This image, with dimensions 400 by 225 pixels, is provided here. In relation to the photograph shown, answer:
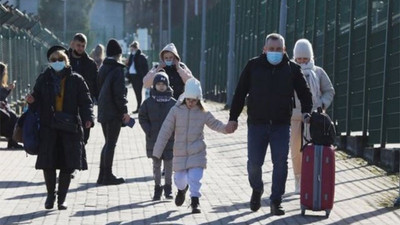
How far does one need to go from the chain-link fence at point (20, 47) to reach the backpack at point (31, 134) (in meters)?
11.8

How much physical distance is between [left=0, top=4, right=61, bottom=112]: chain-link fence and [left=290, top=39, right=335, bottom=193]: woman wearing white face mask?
11.2 m

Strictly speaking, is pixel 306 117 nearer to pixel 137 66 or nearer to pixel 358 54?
pixel 358 54

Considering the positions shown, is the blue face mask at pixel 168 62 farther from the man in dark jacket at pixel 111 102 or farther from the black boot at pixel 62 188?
the black boot at pixel 62 188

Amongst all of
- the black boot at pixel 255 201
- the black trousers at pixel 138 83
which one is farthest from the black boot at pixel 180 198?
the black trousers at pixel 138 83

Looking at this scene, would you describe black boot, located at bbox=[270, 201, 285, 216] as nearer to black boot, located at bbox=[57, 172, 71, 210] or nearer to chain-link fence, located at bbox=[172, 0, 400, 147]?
black boot, located at bbox=[57, 172, 71, 210]

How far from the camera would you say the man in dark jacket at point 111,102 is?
15734 millimetres

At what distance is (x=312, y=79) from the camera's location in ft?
47.8

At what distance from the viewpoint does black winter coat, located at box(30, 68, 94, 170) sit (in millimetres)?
13141

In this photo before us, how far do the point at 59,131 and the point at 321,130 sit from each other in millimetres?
2576

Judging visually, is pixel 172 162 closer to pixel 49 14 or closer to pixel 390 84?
pixel 390 84

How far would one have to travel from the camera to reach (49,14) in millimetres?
94312

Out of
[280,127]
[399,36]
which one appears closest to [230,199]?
[280,127]

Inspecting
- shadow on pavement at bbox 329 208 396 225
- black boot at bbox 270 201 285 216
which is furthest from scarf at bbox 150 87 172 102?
shadow on pavement at bbox 329 208 396 225

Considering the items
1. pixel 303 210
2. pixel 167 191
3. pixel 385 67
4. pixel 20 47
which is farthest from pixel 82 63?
pixel 20 47
